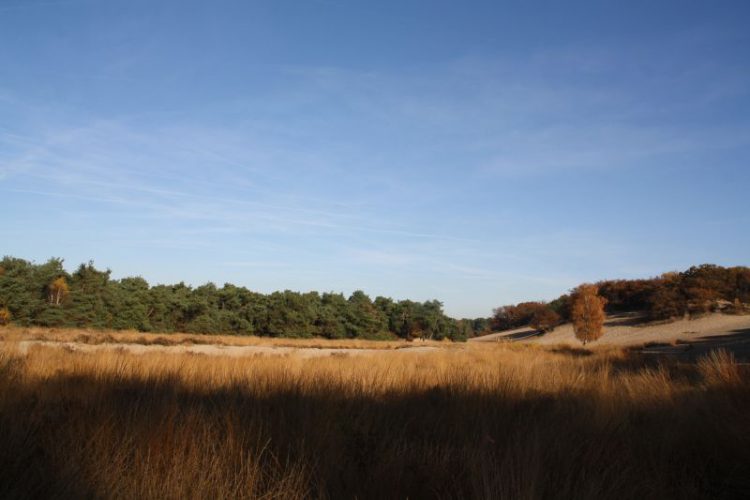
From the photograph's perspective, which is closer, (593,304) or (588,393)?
(588,393)

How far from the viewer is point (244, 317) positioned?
168ft

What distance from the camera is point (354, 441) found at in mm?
3115

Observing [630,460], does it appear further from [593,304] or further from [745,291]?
[745,291]

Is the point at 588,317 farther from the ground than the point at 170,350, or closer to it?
farther from the ground

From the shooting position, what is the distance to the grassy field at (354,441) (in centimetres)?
235

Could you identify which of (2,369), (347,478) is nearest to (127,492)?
(347,478)

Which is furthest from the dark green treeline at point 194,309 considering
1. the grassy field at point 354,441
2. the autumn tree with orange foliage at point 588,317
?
the grassy field at point 354,441

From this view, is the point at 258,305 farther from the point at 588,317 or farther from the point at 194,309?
the point at 588,317

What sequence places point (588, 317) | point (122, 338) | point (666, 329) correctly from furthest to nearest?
point (666, 329) → point (588, 317) → point (122, 338)

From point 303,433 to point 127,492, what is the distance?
4.07ft

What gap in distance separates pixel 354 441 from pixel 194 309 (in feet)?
160

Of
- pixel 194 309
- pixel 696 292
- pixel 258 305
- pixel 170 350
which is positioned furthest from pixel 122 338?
pixel 696 292

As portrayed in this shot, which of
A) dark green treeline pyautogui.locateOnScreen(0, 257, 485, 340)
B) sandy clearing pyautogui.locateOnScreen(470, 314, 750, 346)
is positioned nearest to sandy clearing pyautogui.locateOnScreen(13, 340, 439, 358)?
dark green treeline pyautogui.locateOnScreen(0, 257, 485, 340)

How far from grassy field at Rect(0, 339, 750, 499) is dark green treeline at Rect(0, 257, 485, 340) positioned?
39108 mm
